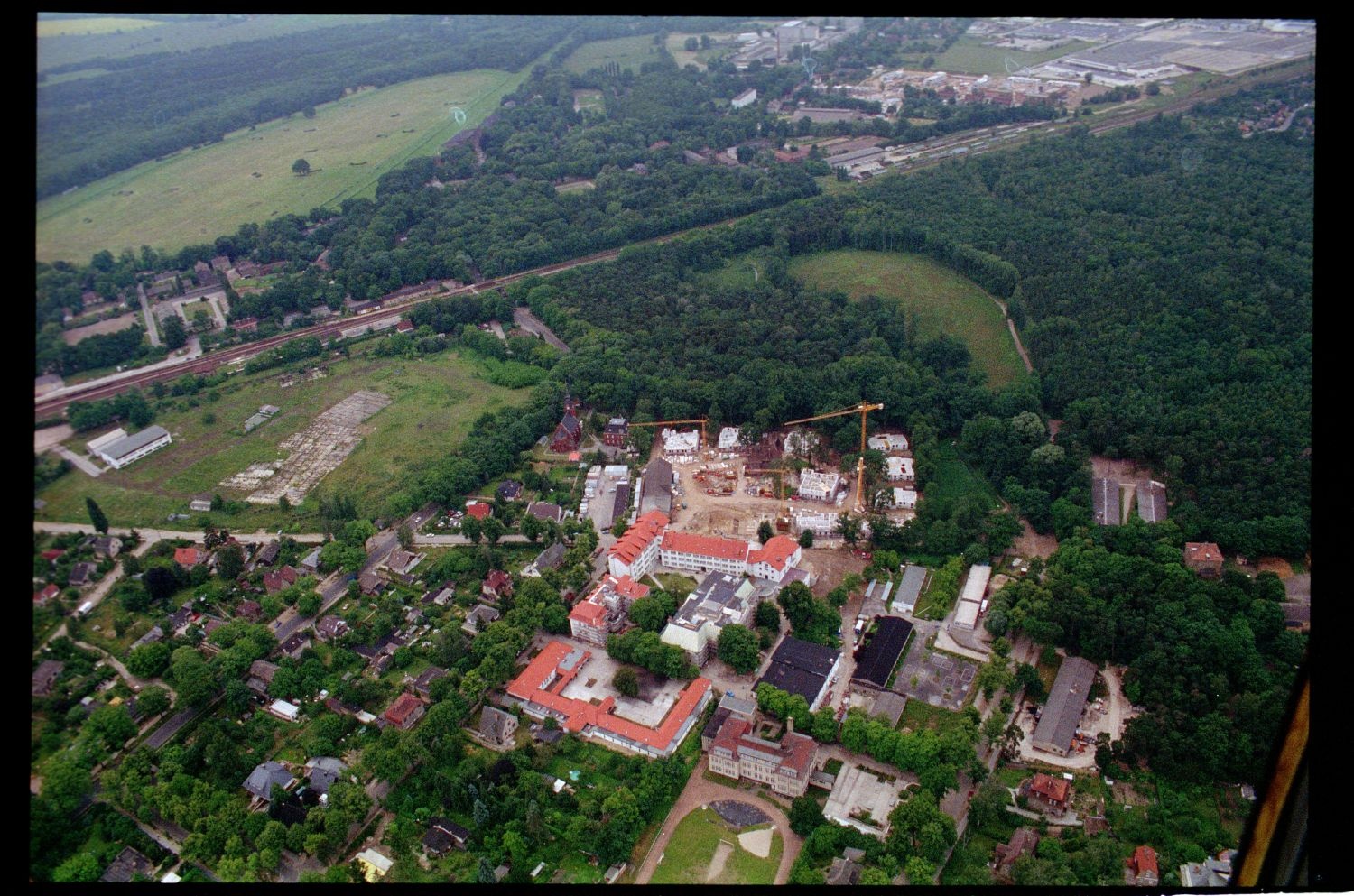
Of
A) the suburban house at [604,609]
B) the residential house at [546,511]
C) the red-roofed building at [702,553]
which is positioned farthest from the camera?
the residential house at [546,511]

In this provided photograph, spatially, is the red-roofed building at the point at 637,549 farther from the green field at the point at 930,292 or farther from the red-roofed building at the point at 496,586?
the green field at the point at 930,292

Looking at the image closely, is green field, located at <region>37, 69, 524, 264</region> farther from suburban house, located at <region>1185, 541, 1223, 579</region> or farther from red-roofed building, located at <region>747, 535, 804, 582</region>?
suburban house, located at <region>1185, 541, 1223, 579</region>

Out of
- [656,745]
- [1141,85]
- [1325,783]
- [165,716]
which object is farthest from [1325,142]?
[1141,85]

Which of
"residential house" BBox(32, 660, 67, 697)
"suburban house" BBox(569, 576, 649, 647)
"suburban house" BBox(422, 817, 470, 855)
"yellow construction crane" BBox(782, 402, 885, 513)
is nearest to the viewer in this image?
"residential house" BBox(32, 660, 67, 697)

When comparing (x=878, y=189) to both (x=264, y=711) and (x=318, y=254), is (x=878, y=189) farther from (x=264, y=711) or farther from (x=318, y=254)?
(x=264, y=711)

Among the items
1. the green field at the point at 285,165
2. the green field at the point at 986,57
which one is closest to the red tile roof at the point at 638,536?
the green field at the point at 285,165

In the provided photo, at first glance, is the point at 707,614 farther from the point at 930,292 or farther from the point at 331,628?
the point at 930,292

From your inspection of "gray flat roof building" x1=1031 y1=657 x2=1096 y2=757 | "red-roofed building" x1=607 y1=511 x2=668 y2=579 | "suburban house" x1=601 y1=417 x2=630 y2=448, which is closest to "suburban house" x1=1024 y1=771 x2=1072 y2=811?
"gray flat roof building" x1=1031 y1=657 x2=1096 y2=757
